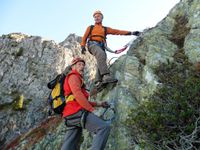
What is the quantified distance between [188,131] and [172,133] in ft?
1.49

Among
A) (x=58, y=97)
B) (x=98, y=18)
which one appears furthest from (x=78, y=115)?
(x=98, y=18)

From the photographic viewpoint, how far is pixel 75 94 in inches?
330

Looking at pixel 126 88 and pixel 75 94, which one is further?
pixel 126 88

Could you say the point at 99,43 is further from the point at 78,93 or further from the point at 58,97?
the point at 78,93

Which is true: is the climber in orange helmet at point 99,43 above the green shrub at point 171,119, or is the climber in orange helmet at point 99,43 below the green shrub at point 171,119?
above

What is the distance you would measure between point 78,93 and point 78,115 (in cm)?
68

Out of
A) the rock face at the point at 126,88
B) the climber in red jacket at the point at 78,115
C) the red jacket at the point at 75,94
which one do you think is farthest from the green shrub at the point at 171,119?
the red jacket at the point at 75,94

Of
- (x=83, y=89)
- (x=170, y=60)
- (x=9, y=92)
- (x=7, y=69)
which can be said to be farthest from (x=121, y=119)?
(x=7, y=69)

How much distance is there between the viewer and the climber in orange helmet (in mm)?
12891

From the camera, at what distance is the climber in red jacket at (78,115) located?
8.36 m

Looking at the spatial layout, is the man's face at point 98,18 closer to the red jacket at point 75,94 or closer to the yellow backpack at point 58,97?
the yellow backpack at point 58,97

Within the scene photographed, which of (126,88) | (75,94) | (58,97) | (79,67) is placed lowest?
(126,88)

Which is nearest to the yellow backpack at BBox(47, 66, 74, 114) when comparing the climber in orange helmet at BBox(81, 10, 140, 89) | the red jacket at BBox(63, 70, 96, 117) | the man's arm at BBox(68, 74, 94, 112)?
the red jacket at BBox(63, 70, 96, 117)

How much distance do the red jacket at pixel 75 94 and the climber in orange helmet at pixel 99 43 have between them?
3996 millimetres
